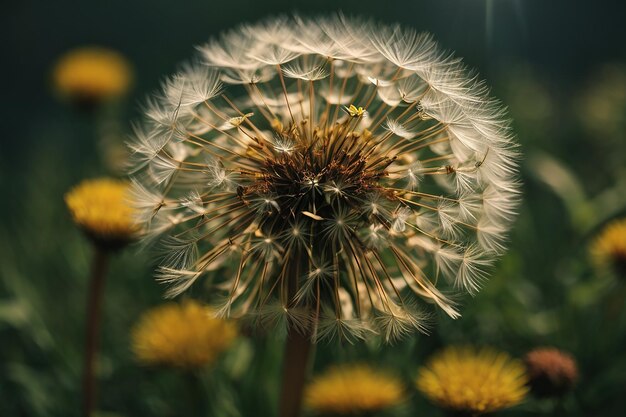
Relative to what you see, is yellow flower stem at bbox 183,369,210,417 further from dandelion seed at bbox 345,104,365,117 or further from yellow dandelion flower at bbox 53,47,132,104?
yellow dandelion flower at bbox 53,47,132,104

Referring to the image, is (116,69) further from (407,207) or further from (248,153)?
(407,207)

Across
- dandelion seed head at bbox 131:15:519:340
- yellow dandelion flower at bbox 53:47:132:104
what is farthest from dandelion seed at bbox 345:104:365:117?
yellow dandelion flower at bbox 53:47:132:104

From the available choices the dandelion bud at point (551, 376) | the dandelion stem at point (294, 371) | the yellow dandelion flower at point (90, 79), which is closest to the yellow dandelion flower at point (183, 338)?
the dandelion stem at point (294, 371)

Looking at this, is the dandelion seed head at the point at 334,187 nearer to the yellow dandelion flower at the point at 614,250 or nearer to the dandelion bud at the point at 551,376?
the dandelion bud at the point at 551,376

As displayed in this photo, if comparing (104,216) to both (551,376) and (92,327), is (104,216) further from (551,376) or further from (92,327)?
(551,376)

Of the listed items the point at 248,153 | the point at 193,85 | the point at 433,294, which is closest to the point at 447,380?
the point at 433,294

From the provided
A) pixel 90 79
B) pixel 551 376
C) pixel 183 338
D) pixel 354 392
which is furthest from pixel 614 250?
pixel 90 79
